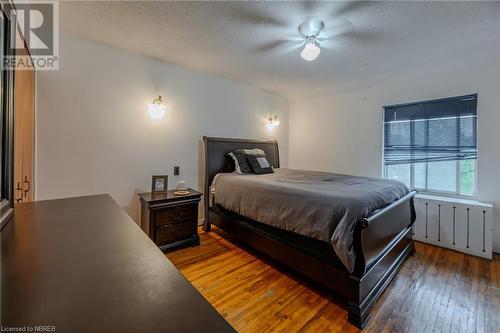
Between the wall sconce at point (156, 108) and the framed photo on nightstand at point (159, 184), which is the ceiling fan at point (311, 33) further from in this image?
the framed photo on nightstand at point (159, 184)

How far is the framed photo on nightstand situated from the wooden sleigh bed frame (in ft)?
2.61

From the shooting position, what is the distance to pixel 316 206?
72.6 inches

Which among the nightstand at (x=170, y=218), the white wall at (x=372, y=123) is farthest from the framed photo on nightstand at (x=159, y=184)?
the white wall at (x=372, y=123)

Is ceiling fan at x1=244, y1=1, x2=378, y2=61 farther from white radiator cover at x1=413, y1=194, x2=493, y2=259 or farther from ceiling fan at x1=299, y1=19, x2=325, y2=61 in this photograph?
white radiator cover at x1=413, y1=194, x2=493, y2=259

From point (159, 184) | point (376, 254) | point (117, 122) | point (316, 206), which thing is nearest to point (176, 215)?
point (159, 184)

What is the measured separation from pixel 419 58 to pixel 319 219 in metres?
2.43

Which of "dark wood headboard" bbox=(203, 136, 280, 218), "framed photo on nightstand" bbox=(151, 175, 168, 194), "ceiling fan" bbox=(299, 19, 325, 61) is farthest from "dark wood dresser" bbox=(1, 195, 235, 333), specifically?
"dark wood headboard" bbox=(203, 136, 280, 218)

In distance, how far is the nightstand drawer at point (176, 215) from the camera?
2521mm

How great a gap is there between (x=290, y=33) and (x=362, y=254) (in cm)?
207

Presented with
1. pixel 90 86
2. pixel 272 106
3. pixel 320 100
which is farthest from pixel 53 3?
pixel 320 100

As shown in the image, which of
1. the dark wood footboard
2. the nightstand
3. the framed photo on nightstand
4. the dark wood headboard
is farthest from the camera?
the dark wood headboard

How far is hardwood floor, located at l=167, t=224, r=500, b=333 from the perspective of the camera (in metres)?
1.60

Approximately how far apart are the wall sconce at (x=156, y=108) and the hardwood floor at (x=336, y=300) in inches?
69.7

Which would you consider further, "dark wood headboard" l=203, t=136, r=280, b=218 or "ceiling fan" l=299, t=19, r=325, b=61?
"dark wood headboard" l=203, t=136, r=280, b=218
